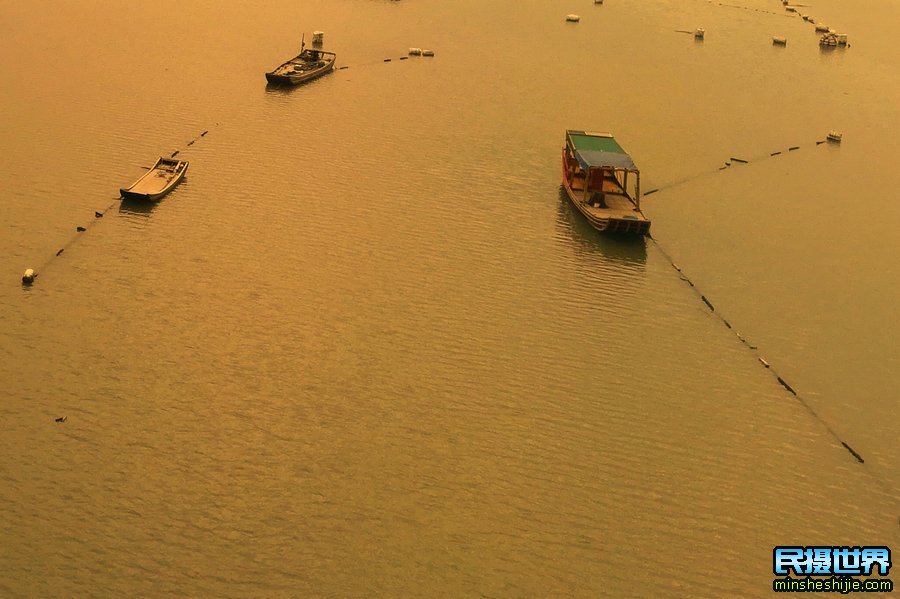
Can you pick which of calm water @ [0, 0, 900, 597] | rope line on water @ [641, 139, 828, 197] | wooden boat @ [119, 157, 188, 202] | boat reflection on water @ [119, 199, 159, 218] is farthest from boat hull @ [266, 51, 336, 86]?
rope line on water @ [641, 139, 828, 197]

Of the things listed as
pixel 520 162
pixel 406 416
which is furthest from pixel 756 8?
pixel 406 416

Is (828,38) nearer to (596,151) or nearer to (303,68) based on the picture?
(303,68)

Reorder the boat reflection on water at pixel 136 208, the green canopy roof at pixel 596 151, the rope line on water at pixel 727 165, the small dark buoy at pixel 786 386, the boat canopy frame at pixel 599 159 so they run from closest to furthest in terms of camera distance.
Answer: the small dark buoy at pixel 786 386
the boat reflection on water at pixel 136 208
the boat canopy frame at pixel 599 159
the green canopy roof at pixel 596 151
the rope line on water at pixel 727 165

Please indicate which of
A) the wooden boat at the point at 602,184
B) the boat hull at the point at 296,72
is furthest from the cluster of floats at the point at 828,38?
the wooden boat at the point at 602,184

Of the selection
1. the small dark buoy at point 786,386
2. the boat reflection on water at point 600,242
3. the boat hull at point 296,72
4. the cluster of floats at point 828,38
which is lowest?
the small dark buoy at point 786,386

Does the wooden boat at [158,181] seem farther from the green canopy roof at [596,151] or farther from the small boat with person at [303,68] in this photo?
the green canopy roof at [596,151]

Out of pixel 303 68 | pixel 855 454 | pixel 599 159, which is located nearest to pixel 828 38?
pixel 303 68

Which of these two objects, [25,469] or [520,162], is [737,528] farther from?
[520,162]
